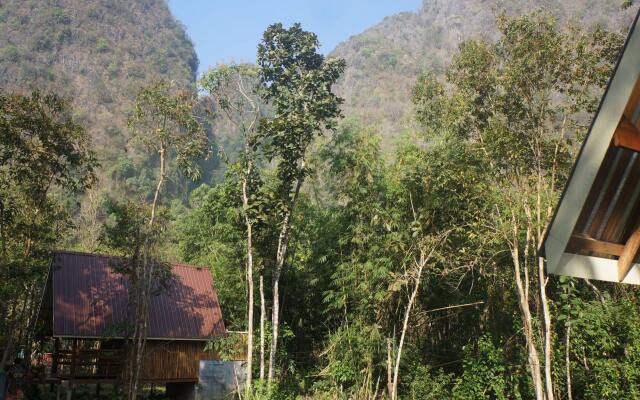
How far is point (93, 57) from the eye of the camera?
189 ft

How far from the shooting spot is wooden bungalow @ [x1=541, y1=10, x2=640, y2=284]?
1.80m

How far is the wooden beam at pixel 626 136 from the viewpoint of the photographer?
72.7 inches

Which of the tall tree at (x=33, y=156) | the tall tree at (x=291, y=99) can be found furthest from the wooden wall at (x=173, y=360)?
the tall tree at (x=291, y=99)

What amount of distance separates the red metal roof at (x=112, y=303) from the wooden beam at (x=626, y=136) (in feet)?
33.5

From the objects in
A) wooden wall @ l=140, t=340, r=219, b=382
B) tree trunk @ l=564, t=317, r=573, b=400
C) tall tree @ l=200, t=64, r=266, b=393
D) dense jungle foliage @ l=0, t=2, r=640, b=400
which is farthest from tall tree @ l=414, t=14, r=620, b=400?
wooden wall @ l=140, t=340, r=219, b=382

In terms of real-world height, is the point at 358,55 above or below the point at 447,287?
above

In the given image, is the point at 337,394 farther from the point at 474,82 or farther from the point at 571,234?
the point at 571,234

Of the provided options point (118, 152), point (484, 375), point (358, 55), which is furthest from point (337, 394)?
point (358, 55)

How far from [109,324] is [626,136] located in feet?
35.1

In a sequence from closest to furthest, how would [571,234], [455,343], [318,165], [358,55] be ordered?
[571,234] < [318,165] < [455,343] < [358,55]

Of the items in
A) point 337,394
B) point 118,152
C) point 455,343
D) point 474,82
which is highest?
point 118,152

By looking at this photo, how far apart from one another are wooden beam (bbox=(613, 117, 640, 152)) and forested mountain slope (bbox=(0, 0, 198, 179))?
144 feet

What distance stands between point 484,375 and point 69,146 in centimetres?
910

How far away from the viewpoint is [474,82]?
9.41 metres
